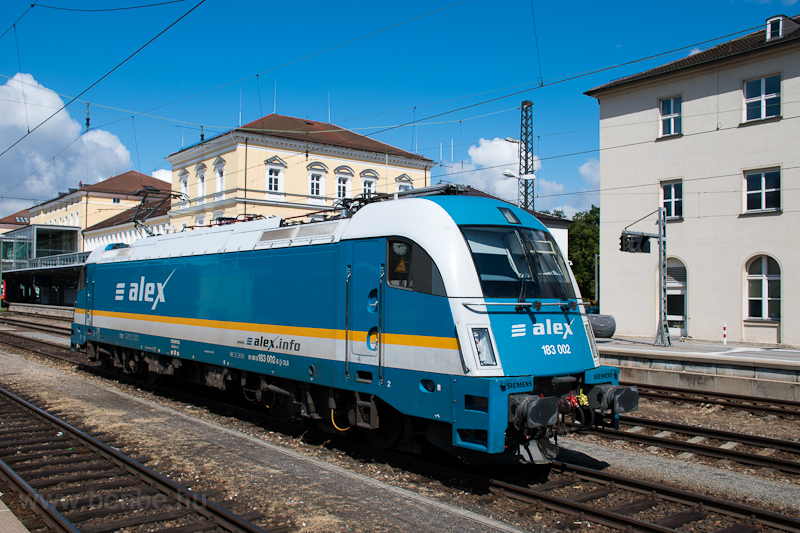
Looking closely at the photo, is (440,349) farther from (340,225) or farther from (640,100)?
(640,100)

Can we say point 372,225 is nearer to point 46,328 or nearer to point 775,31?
point 775,31

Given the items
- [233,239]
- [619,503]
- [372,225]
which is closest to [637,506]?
[619,503]

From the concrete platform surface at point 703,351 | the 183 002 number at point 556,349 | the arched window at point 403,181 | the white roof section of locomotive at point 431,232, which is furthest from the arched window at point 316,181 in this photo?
the 183 002 number at point 556,349

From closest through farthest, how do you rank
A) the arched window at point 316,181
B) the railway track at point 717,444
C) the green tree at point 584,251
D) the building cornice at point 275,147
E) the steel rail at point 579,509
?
the steel rail at point 579,509 < the railway track at point 717,444 < the building cornice at point 275,147 < the arched window at point 316,181 < the green tree at point 584,251

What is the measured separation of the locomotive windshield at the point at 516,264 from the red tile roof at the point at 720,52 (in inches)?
828

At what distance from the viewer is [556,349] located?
7289mm

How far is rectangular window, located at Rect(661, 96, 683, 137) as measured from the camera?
86.3 ft

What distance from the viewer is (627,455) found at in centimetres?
894

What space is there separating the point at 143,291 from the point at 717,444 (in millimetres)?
12360

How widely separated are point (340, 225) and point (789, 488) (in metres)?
6.87

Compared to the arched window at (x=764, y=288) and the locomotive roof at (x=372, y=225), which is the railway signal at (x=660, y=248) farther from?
the locomotive roof at (x=372, y=225)

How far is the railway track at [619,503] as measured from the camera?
6.03 meters

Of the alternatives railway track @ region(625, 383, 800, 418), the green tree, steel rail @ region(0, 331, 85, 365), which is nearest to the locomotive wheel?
railway track @ region(625, 383, 800, 418)

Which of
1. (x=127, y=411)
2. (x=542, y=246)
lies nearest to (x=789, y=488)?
(x=542, y=246)
